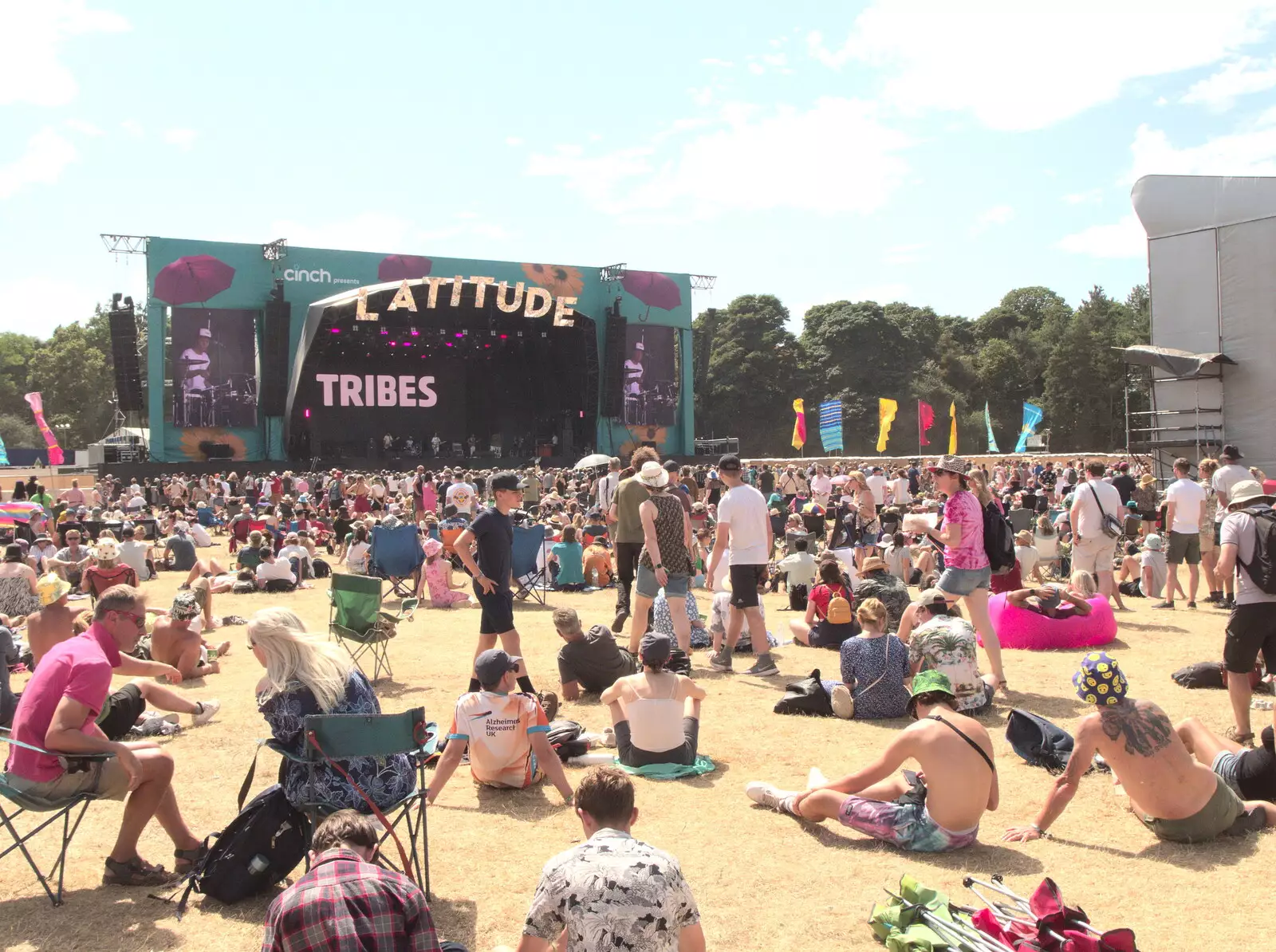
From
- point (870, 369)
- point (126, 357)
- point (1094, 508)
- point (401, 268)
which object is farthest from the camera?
point (870, 369)

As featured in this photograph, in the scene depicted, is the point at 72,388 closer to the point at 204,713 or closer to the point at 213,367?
the point at 213,367

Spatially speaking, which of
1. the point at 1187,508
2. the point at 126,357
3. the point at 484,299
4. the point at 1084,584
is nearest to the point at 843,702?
the point at 1084,584

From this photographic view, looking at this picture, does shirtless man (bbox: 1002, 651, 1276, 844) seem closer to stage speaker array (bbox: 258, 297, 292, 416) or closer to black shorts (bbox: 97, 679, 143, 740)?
black shorts (bbox: 97, 679, 143, 740)

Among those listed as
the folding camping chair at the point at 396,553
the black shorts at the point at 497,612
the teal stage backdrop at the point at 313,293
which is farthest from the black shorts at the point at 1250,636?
the teal stage backdrop at the point at 313,293

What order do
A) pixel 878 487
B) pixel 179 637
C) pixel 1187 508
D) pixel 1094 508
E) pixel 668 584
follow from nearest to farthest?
1. pixel 668 584
2. pixel 179 637
3. pixel 1094 508
4. pixel 1187 508
5. pixel 878 487

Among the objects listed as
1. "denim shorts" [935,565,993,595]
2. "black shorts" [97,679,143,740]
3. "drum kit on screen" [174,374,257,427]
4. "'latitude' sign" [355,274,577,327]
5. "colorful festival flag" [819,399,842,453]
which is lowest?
"black shorts" [97,679,143,740]

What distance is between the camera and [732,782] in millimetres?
4867

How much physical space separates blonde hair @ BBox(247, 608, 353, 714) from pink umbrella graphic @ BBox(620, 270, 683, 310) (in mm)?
32725

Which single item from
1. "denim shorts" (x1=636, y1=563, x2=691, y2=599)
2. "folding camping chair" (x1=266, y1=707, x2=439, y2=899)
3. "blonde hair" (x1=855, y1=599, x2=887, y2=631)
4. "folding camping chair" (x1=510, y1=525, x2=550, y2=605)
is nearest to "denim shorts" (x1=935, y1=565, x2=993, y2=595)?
"blonde hair" (x1=855, y1=599, x2=887, y2=631)

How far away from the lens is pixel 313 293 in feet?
102

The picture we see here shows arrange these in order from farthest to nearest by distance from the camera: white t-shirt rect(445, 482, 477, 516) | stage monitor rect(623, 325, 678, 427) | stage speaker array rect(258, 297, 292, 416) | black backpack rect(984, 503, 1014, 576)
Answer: stage monitor rect(623, 325, 678, 427)
stage speaker array rect(258, 297, 292, 416)
white t-shirt rect(445, 482, 477, 516)
black backpack rect(984, 503, 1014, 576)

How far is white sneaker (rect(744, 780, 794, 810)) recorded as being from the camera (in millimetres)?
4418

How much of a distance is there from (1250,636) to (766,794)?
2.47 metres

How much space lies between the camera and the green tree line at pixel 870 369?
50.6 meters
